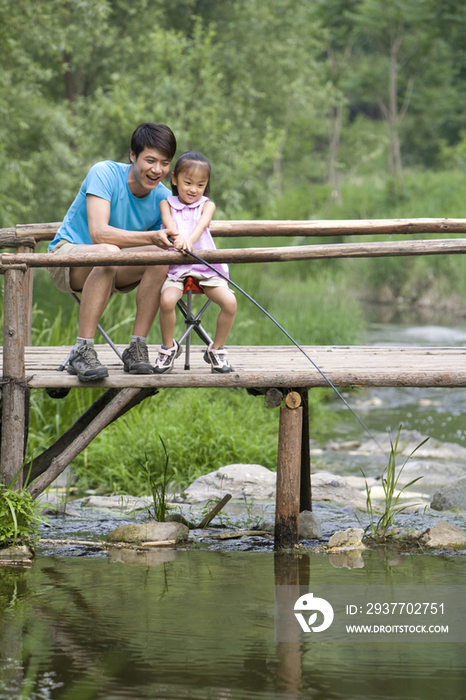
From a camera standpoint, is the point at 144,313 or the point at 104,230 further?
the point at 144,313

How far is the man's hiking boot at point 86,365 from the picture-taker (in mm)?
4066

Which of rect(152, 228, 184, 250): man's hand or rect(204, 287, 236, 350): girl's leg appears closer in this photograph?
rect(152, 228, 184, 250): man's hand

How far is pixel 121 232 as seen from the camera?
4.18 metres

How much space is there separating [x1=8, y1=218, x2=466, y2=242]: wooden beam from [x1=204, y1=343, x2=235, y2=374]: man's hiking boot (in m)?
0.77

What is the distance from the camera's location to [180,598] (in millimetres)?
3592

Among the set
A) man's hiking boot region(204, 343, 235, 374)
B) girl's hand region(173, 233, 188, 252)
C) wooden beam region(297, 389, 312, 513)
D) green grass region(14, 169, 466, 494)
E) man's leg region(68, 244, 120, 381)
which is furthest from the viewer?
green grass region(14, 169, 466, 494)

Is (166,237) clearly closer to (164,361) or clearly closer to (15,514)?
(164,361)

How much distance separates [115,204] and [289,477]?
159cm

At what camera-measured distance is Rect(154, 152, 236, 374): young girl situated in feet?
13.7

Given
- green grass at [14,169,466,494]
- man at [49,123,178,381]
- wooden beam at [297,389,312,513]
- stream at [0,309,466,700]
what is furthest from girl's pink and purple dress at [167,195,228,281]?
green grass at [14,169,466,494]

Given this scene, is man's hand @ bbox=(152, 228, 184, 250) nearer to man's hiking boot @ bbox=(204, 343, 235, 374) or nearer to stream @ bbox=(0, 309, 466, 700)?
man's hiking boot @ bbox=(204, 343, 235, 374)

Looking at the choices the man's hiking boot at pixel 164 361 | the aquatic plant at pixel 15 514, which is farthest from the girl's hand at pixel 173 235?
the aquatic plant at pixel 15 514

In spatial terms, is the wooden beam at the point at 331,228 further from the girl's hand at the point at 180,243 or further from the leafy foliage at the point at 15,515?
the leafy foliage at the point at 15,515

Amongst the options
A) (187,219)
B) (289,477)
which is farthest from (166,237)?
(289,477)
